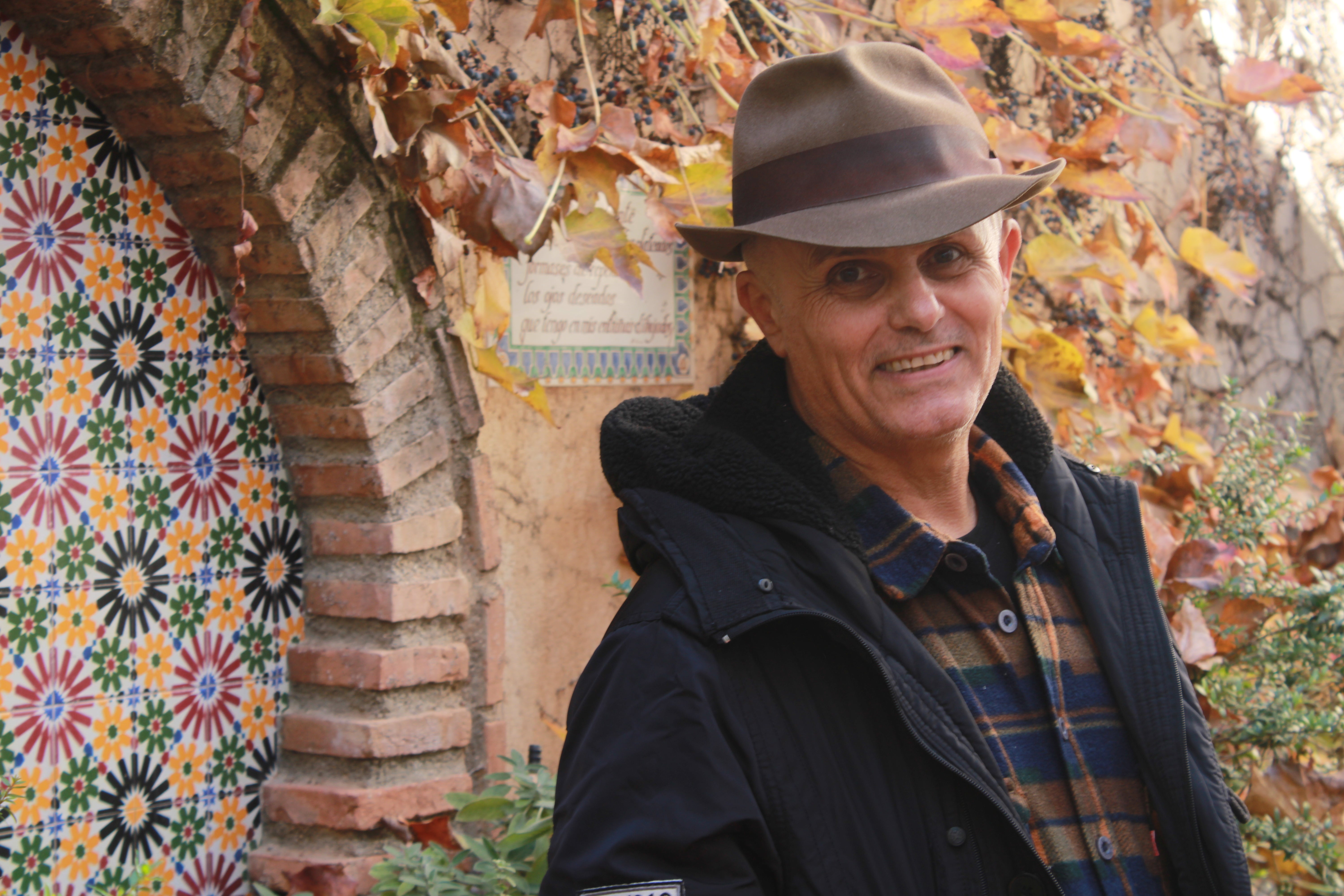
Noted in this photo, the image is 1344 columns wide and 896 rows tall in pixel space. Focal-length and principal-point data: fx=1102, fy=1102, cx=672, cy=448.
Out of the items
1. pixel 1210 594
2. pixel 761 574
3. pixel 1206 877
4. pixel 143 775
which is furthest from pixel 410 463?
pixel 1210 594

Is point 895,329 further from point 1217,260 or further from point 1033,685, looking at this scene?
point 1217,260

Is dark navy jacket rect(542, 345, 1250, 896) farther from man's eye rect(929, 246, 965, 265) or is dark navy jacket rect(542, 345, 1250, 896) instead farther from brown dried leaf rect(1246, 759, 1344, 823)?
brown dried leaf rect(1246, 759, 1344, 823)

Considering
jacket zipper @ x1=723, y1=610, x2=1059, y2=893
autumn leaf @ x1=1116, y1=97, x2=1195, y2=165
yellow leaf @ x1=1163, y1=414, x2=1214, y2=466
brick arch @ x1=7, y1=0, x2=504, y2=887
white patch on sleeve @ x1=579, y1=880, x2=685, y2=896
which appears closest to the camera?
white patch on sleeve @ x1=579, y1=880, x2=685, y2=896

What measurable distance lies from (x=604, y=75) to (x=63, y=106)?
1199 mm

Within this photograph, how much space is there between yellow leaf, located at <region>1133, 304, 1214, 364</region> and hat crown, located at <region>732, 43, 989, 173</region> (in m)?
2.05

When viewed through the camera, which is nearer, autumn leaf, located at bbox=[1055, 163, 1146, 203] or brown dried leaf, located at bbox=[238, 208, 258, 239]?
brown dried leaf, located at bbox=[238, 208, 258, 239]

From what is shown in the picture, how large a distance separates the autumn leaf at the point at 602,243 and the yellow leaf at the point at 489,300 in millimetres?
198

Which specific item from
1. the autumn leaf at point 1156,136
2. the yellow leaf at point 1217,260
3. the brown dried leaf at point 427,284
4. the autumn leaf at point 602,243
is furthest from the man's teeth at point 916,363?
the yellow leaf at point 1217,260

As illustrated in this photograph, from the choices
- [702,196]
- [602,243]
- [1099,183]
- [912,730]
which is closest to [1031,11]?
[1099,183]

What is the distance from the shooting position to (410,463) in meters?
2.31

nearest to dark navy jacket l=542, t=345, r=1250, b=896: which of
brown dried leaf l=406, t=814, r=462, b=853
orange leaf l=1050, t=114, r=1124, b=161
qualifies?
brown dried leaf l=406, t=814, r=462, b=853

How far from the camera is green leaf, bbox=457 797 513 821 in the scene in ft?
6.92

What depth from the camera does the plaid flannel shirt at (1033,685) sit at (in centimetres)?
128

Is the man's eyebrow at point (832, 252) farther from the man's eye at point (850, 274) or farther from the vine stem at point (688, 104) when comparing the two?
the vine stem at point (688, 104)
